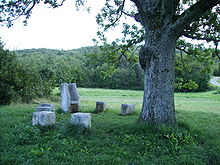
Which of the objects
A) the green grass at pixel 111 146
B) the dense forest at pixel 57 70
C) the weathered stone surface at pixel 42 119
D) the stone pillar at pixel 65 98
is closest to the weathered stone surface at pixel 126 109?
the dense forest at pixel 57 70

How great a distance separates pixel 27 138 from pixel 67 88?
587 cm

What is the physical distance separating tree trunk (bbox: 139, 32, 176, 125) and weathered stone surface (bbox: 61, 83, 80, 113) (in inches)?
214

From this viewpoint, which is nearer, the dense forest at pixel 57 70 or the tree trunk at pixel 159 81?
the tree trunk at pixel 159 81

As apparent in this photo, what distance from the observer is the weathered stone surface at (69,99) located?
1083 centimetres

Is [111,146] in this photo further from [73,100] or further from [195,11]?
[73,100]

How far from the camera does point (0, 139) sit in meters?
5.42

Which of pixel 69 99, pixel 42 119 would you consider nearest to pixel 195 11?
pixel 42 119

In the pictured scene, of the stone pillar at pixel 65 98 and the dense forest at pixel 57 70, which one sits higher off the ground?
the dense forest at pixel 57 70

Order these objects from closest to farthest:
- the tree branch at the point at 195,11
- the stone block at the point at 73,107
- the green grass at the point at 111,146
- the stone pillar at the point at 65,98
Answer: the green grass at the point at 111,146
the tree branch at the point at 195,11
the stone pillar at the point at 65,98
the stone block at the point at 73,107

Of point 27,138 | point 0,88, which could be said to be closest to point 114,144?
point 27,138

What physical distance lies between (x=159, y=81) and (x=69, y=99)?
6.01 metres

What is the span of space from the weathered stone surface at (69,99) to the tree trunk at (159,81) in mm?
5440

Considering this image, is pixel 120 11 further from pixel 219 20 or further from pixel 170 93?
pixel 170 93

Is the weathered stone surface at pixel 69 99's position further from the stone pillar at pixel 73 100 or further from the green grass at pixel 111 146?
the green grass at pixel 111 146
